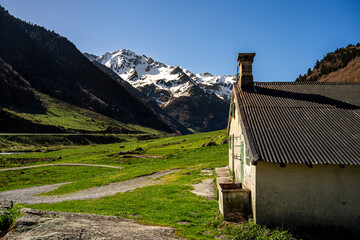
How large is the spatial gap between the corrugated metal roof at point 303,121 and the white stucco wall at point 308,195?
80 centimetres

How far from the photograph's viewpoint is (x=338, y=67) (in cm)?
13062

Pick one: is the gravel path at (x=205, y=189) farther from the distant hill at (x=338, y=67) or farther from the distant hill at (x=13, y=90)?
the distant hill at (x=13, y=90)

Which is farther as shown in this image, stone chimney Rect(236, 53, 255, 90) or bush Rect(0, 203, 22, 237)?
stone chimney Rect(236, 53, 255, 90)

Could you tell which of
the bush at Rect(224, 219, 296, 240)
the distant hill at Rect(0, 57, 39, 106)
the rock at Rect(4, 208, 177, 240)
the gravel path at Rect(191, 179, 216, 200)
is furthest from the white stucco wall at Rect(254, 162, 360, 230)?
the distant hill at Rect(0, 57, 39, 106)

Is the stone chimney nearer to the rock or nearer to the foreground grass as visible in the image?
the rock

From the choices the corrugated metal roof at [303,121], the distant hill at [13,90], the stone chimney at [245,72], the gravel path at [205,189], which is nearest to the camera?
the corrugated metal roof at [303,121]

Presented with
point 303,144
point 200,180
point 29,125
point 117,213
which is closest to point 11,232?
point 117,213

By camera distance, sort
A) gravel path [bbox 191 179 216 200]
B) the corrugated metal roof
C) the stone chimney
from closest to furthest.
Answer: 1. the corrugated metal roof
2. gravel path [bbox 191 179 216 200]
3. the stone chimney

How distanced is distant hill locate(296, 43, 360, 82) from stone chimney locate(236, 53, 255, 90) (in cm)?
10464

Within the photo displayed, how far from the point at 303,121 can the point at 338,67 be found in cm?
14476

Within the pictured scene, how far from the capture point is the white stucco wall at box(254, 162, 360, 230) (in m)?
12.6

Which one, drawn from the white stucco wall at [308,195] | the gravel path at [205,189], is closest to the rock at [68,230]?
the white stucco wall at [308,195]

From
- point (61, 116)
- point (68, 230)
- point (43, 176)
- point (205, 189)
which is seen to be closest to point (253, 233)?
point (68, 230)

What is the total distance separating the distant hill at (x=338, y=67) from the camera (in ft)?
372
